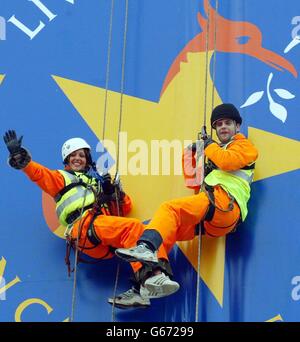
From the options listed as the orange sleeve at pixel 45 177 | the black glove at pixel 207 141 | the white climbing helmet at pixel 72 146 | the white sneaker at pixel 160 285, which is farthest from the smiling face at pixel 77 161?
the white sneaker at pixel 160 285

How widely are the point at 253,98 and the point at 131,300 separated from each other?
1.12 m

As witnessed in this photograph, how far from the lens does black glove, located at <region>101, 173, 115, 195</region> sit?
10.5ft

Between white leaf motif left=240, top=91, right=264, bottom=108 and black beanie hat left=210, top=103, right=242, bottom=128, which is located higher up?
white leaf motif left=240, top=91, right=264, bottom=108

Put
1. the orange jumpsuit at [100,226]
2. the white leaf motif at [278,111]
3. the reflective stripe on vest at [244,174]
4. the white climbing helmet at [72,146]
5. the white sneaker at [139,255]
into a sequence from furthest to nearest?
the white leaf motif at [278,111]
the white climbing helmet at [72,146]
the reflective stripe on vest at [244,174]
the orange jumpsuit at [100,226]
the white sneaker at [139,255]

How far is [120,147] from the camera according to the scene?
371 cm

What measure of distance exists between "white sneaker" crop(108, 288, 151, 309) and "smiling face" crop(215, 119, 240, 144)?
71cm

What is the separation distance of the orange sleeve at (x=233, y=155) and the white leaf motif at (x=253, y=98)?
0.47 m

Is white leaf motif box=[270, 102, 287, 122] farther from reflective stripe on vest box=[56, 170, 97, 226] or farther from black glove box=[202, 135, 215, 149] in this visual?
reflective stripe on vest box=[56, 170, 97, 226]

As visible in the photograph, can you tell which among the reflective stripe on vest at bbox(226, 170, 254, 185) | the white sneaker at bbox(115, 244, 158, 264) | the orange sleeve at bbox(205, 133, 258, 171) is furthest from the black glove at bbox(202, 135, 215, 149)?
the white sneaker at bbox(115, 244, 158, 264)

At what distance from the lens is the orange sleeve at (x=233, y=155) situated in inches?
122

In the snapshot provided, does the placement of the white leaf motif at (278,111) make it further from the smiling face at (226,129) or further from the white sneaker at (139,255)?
the white sneaker at (139,255)

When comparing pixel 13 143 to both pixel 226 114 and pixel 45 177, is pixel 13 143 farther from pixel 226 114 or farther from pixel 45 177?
pixel 226 114

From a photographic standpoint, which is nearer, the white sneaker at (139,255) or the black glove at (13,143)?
the white sneaker at (139,255)

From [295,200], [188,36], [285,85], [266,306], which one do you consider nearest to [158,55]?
[188,36]
